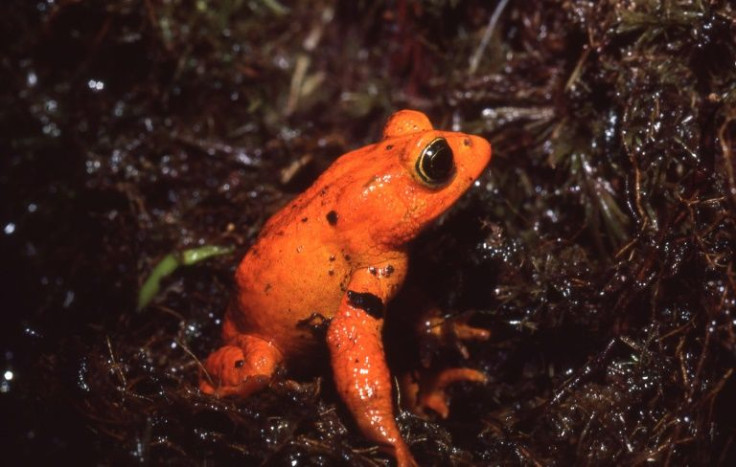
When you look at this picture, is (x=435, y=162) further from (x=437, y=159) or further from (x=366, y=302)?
(x=366, y=302)

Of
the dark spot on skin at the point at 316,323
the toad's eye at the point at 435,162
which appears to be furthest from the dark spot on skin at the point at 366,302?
the toad's eye at the point at 435,162

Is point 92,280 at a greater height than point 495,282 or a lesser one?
lesser

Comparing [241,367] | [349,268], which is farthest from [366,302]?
[241,367]

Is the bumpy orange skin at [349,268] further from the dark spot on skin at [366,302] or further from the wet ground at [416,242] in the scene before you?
the wet ground at [416,242]

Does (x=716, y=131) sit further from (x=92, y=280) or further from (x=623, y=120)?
(x=92, y=280)

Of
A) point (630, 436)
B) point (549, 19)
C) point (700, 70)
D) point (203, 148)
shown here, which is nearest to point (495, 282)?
point (630, 436)
